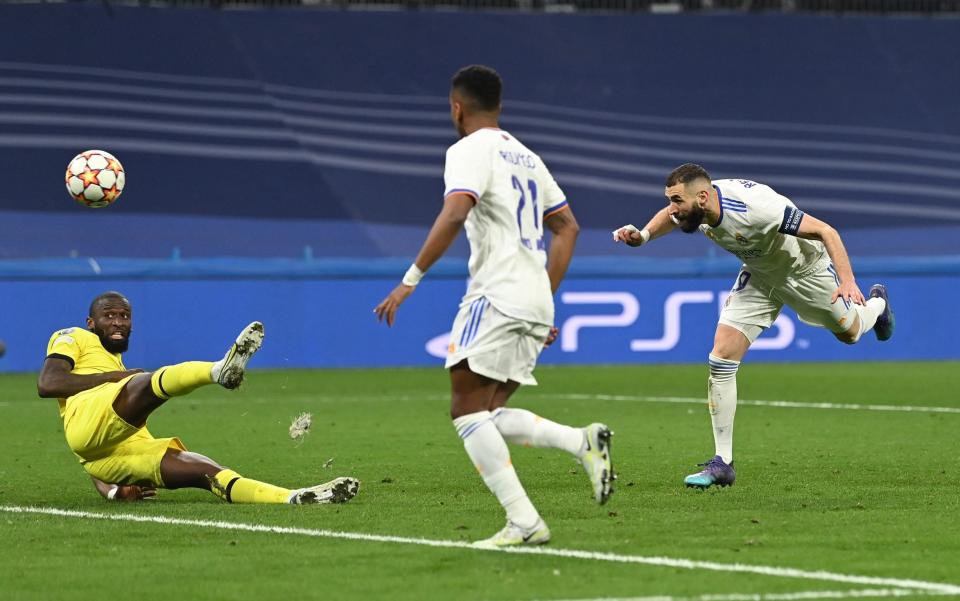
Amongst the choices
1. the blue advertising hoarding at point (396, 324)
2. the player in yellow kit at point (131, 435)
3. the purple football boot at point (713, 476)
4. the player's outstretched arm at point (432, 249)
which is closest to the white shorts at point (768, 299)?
the purple football boot at point (713, 476)

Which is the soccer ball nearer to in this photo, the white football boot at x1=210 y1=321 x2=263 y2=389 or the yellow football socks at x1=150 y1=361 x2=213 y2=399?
the yellow football socks at x1=150 y1=361 x2=213 y2=399

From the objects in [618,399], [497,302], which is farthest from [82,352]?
[618,399]

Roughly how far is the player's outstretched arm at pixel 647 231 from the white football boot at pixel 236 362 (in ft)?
7.40

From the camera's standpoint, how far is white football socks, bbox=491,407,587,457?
673 cm

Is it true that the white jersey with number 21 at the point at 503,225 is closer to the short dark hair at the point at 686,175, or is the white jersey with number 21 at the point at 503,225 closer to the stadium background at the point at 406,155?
the short dark hair at the point at 686,175

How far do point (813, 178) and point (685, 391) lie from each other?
11177 mm

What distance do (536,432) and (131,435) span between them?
2704mm

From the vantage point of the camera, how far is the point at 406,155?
85.5ft

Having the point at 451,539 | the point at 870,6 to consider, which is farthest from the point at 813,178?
the point at 451,539

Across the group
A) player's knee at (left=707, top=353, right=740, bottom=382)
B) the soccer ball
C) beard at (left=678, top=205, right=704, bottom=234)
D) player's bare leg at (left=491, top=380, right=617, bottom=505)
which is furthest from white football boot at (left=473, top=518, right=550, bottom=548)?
the soccer ball

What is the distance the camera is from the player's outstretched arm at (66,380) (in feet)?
28.3

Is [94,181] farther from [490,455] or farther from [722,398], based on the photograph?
[490,455]

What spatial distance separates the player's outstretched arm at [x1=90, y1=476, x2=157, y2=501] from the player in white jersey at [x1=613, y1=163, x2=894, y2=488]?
9.80ft

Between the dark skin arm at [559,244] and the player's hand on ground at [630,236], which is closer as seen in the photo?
the dark skin arm at [559,244]
